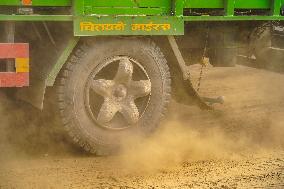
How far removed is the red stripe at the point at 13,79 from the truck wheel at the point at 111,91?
0.35 meters

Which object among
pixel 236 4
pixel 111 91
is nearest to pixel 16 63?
pixel 111 91

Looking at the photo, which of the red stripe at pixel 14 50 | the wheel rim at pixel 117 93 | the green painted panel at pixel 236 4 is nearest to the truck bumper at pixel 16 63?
the red stripe at pixel 14 50

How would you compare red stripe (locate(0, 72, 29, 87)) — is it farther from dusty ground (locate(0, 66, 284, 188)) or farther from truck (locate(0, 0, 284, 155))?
dusty ground (locate(0, 66, 284, 188))

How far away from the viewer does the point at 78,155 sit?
6.15 metres

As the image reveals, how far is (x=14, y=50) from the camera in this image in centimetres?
568

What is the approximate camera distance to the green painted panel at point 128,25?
577 centimetres

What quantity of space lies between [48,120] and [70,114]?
0.81 meters

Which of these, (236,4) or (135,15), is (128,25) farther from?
(236,4)

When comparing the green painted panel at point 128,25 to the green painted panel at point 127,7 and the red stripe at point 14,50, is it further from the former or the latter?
the red stripe at point 14,50

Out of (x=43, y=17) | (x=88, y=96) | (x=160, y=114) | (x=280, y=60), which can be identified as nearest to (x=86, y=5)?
(x=43, y=17)

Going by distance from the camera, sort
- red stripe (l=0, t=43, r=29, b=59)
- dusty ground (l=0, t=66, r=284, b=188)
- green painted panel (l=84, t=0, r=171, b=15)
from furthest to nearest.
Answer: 1. green painted panel (l=84, t=0, r=171, b=15)
2. red stripe (l=0, t=43, r=29, b=59)
3. dusty ground (l=0, t=66, r=284, b=188)

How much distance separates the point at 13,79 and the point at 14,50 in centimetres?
26

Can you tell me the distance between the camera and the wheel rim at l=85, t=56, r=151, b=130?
604cm

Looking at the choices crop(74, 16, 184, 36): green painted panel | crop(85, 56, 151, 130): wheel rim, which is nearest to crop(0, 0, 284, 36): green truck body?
crop(74, 16, 184, 36): green painted panel
